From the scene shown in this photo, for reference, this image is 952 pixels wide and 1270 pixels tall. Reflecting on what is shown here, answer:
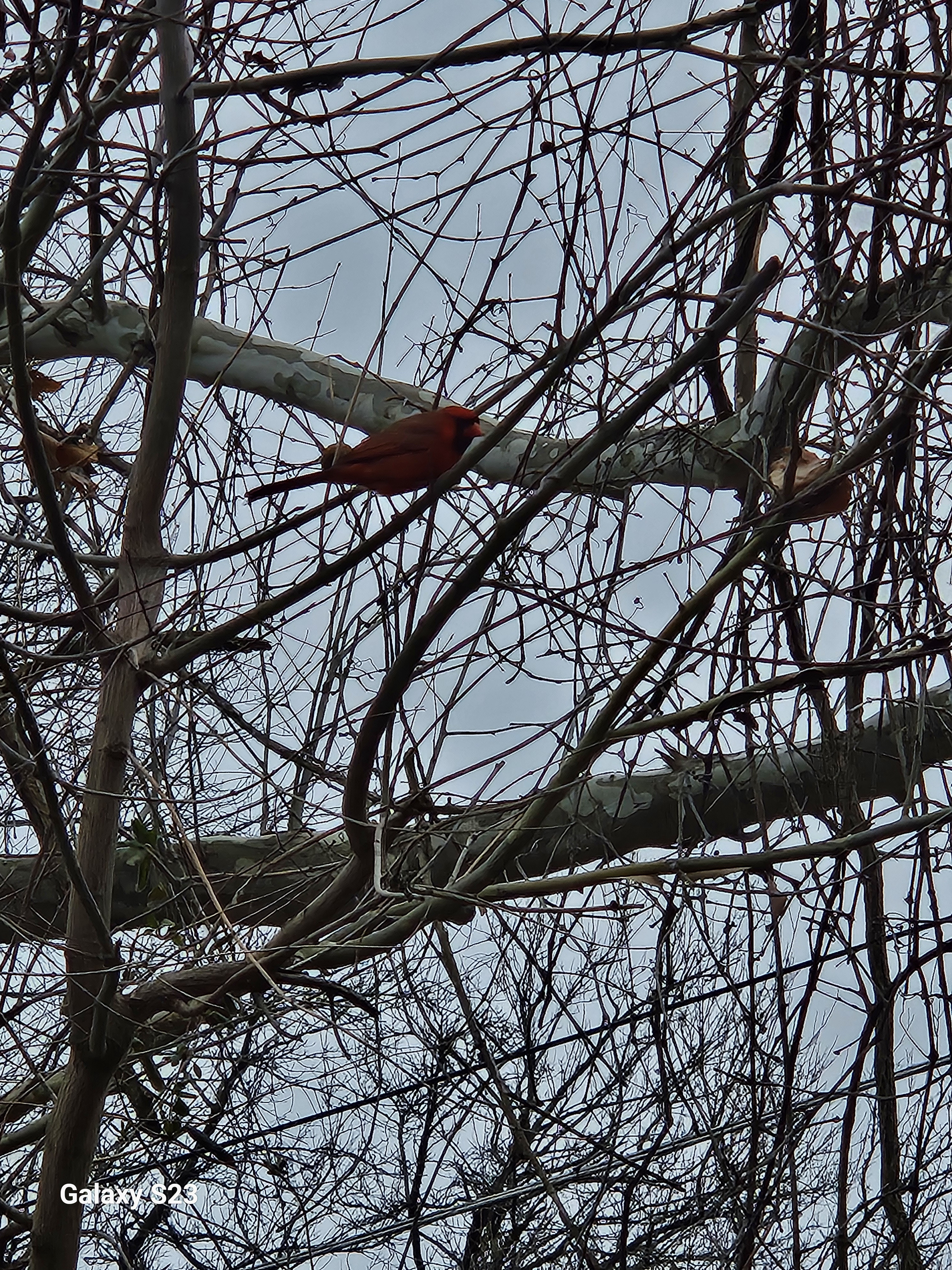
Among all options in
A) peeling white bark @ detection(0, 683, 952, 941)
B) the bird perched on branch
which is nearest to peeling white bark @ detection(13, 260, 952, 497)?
the bird perched on branch

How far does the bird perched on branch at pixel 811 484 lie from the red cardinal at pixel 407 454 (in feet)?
1.97

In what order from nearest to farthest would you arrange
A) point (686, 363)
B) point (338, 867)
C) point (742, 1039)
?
point (686, 363) → point (338, 867) → point (742, 1039)

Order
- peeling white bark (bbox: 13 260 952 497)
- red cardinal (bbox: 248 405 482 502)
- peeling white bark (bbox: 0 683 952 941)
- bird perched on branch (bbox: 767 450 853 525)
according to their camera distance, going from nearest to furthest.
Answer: bird perched on branch (bbox: 767 450 853 525) < red cardinal (bbox: 248 405 482 502) < peeling white bark (bbox: 13 260 952 497) < peeling white bark (bbox: 0 683 952 941)

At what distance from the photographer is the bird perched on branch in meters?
1.95

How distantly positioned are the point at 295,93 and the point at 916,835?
5.76 ft

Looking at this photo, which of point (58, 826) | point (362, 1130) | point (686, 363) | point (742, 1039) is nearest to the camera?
point (686, 363)

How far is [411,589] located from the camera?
2.00 meters

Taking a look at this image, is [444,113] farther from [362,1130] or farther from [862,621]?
[362,1130]

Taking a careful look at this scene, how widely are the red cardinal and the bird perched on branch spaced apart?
0.60 metres

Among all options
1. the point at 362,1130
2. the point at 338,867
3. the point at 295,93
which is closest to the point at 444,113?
→ the point at 295,93

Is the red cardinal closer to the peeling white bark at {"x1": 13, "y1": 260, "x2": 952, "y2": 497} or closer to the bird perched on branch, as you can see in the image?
the peeling white bark at {"x1": 13, "y1": 260, "x2": 952, "y2": 497}

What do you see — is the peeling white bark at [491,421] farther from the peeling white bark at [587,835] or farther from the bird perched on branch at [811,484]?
the peeling white bark at [587,835]

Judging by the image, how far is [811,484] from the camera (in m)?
1.79

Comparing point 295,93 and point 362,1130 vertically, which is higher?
point 295,93
